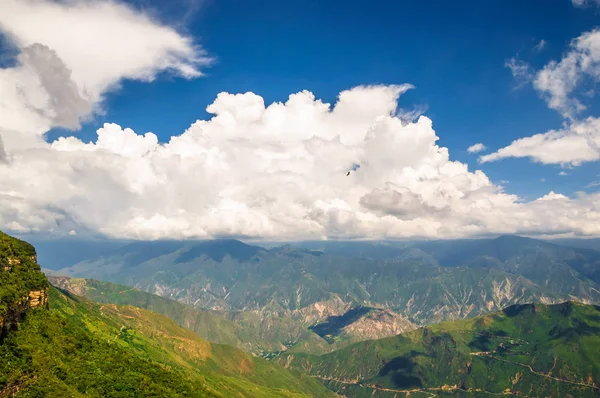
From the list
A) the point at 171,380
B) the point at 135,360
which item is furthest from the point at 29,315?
the point at 171,380

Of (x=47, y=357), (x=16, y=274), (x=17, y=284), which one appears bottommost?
(x=47, y=357)

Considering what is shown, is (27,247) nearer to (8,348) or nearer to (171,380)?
(8,348)

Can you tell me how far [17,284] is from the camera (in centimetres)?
11744

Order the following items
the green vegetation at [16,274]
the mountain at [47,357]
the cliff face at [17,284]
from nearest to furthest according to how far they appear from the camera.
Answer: the mountain at [47,357]
the cliff face at [17,284]
the green vegetation at [16,274]

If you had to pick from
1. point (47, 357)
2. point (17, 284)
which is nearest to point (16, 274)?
point (17, 284)

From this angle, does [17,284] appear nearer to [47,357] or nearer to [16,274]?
[16,274]

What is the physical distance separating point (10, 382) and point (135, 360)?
5293 cm

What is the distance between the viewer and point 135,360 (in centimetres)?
13638

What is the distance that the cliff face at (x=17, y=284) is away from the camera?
343ft

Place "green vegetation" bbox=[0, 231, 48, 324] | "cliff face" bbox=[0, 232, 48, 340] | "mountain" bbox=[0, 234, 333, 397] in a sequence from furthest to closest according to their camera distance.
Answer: "green vegetation" bbox=[0, 231, 48, 324], "cliff face" bbox=[0, 232, 48, 340], "mountain" bbox=[0, 234, 333, 397]

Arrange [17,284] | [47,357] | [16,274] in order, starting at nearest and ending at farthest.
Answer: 1. [47,357]
2. [17,284]
3. [16,274]

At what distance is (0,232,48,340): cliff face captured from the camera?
105m

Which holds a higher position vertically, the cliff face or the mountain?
the cliff face

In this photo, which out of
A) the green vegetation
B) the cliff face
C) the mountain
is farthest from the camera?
the green vegetation
